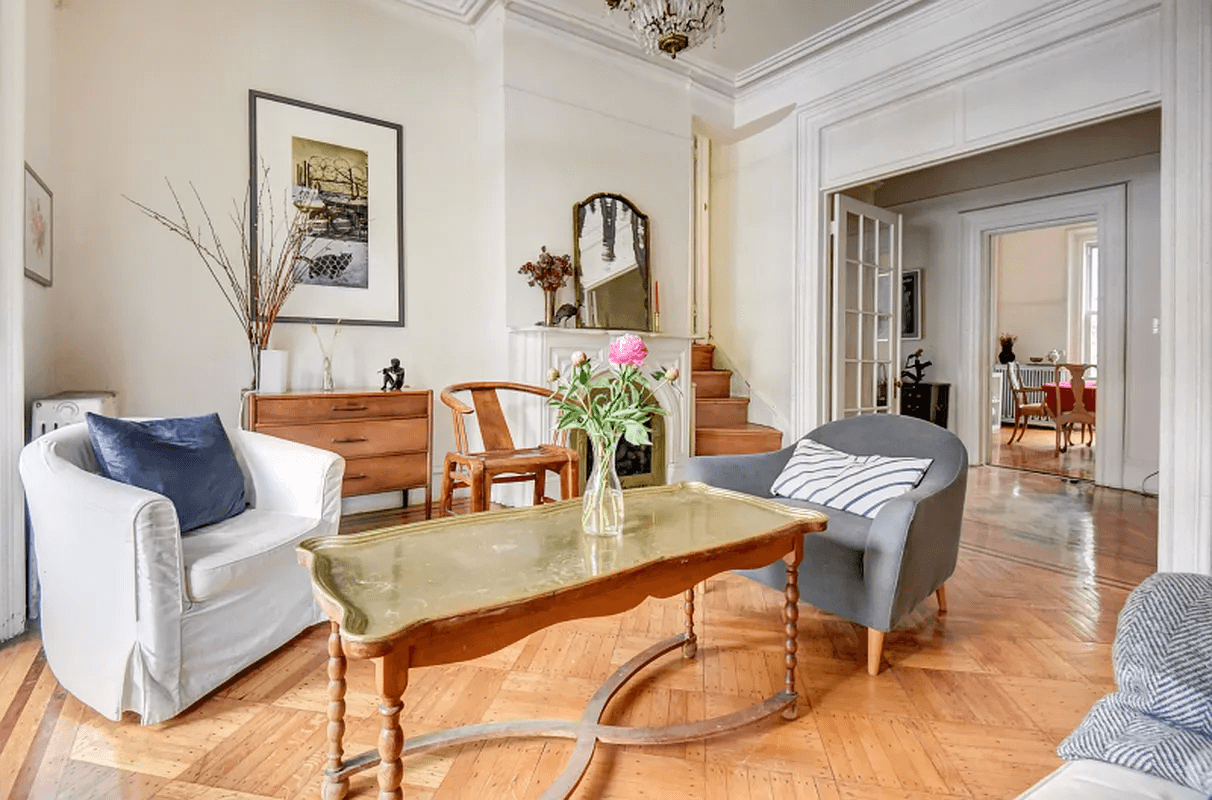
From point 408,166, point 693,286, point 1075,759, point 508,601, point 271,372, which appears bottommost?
point 1075,759

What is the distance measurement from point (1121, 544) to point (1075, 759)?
338 cm

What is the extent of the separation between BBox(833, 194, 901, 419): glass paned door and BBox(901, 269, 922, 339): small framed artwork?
1.77m

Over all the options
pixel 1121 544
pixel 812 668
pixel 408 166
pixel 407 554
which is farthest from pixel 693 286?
Result: pixel 407 554

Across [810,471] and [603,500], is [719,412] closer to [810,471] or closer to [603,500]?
[810,471]

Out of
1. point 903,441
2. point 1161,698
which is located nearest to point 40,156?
point 903,441

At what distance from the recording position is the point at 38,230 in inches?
100

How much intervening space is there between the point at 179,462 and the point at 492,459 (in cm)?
140

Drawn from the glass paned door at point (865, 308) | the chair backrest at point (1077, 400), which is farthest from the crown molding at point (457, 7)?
the chair backrest at point (1077, 400)

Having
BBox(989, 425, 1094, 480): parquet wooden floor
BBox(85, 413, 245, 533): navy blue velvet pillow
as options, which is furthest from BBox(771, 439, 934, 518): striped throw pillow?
BBox(989, 425, 1094, 480): parquet wooden floor

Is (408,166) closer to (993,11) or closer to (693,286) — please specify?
(693,286)

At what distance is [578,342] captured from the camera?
4113 millimetres

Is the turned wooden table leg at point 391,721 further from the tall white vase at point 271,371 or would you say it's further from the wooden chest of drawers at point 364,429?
the tall white vase at point 271,371

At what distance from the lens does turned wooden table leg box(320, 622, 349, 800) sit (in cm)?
130

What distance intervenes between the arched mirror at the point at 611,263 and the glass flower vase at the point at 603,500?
2.85 metres
